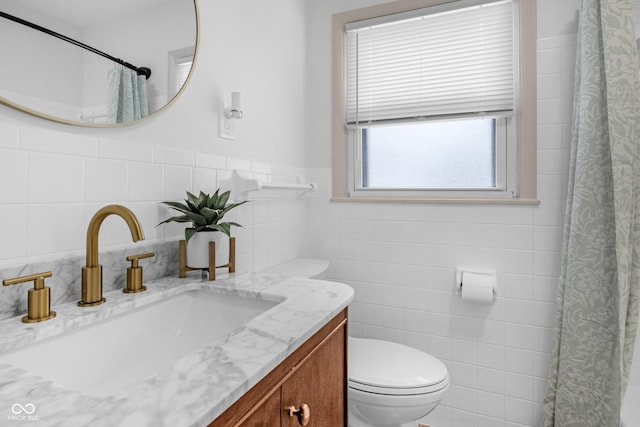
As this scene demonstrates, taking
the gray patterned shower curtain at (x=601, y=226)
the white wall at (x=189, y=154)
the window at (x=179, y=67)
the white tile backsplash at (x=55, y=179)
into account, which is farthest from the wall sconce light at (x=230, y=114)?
the gray patterned shower curtain at (x=601, y=226)

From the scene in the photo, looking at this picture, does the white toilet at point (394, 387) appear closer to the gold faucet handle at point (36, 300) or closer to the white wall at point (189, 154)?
the white wall at point (189, 154)

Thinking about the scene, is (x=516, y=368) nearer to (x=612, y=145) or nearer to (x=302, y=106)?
(x=612, y=145)

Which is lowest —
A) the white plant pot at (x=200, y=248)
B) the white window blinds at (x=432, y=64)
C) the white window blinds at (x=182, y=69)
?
the white plant pot at (x=200, y=248)

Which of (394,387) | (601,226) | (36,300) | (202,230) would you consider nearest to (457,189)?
(601,226)

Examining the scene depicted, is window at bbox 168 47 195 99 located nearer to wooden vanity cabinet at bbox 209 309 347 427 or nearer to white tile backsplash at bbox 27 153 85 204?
white tile backsplash at bbox 27 153 85 204

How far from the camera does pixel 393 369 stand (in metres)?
1.37

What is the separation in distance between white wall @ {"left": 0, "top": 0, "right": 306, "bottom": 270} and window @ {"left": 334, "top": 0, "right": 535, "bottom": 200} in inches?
11.8

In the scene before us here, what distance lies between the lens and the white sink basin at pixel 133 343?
665mm

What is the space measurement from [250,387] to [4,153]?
0.67m

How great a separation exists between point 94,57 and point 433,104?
1.45 metres

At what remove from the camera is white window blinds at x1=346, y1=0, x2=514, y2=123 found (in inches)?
66.1

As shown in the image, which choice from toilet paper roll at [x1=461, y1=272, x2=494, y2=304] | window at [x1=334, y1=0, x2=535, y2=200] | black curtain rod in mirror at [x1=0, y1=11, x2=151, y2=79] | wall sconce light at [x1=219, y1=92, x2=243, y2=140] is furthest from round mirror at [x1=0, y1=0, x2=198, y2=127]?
toilet paper roll at [x1=461, y1=272, x2=494, y2=304]

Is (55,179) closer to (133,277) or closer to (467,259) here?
(133,277)

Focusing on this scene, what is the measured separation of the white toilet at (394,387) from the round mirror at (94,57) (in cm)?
115
